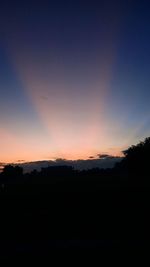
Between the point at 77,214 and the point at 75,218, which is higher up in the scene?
the point at 77,214

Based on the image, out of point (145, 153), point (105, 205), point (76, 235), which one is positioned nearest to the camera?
point (76, 235)

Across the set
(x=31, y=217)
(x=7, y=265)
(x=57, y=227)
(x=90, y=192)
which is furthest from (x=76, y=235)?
(x=7, y=265)

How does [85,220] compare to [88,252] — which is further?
[85,220]

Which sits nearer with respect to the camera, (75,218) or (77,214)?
(75,218)

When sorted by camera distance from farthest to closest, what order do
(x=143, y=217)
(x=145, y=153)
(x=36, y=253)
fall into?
(x=145, y=153)
(x=143, y=217)
(x=36, y=253)

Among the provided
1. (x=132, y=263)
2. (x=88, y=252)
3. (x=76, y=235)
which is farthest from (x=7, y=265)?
(x=76, y=235)

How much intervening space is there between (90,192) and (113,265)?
32.4 ft

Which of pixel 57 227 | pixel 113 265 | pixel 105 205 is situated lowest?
pixel 113 265

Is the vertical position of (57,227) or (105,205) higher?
(105,205)

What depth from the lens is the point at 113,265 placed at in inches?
485

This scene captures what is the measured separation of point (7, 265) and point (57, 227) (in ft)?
22.0

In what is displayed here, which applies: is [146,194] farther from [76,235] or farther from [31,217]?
[31,217]

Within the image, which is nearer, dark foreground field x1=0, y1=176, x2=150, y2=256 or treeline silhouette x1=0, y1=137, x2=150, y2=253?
dark foreground field x1=0, y1=176, x2=150, y2=256

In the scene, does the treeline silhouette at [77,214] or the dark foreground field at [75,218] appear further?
the treeline silhouette at [77,214]
